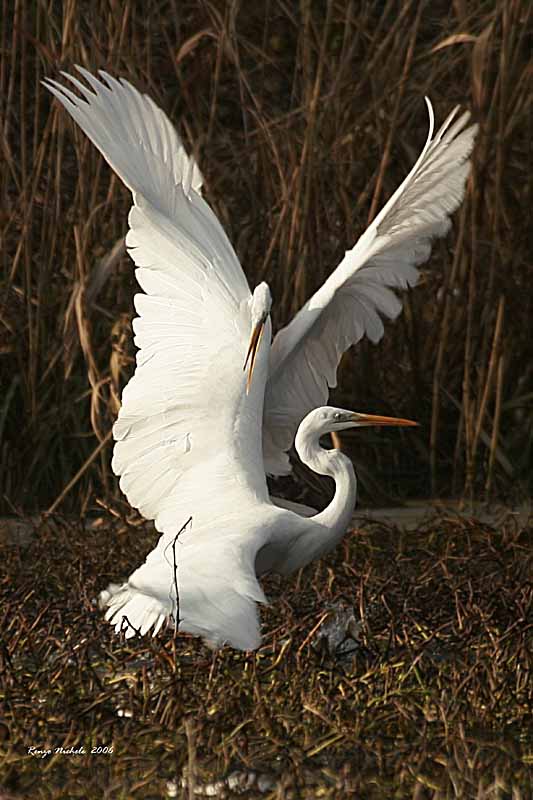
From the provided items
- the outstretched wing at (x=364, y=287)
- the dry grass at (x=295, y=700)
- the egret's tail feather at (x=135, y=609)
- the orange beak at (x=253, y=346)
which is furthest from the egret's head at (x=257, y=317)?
the egret's tail feather at (x=135, y=609)

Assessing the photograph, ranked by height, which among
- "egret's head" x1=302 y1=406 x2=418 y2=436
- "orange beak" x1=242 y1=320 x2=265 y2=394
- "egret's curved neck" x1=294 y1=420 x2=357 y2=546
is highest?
"orange beak" x1=242 y1=320 x2=265 y2=394

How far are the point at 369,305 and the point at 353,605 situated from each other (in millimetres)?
729

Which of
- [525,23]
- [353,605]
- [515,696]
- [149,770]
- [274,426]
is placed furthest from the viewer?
[525,23]

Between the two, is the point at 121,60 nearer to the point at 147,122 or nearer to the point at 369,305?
the point at 147,122

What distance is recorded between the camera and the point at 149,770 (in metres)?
2.90

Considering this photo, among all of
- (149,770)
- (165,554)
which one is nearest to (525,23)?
(165,554)

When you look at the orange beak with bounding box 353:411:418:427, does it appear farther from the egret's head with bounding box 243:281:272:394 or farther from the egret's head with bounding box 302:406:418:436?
the egret's head with bounding box 243:281:272:394

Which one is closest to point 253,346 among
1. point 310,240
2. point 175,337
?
point 175,337

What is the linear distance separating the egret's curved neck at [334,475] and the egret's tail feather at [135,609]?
0.53 m

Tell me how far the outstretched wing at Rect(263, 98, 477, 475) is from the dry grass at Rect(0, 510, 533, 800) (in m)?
0.46

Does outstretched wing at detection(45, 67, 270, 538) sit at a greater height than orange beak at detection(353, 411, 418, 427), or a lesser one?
greater

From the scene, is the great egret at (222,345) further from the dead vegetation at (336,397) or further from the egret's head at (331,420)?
the dead vegetation at (336,397)

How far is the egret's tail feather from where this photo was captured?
3047 millimetres

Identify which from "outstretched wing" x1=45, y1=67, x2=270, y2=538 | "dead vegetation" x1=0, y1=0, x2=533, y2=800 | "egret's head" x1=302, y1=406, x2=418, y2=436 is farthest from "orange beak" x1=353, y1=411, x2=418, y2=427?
"dead vegetation" x1=0, y1=0, x2=533, y2=800
